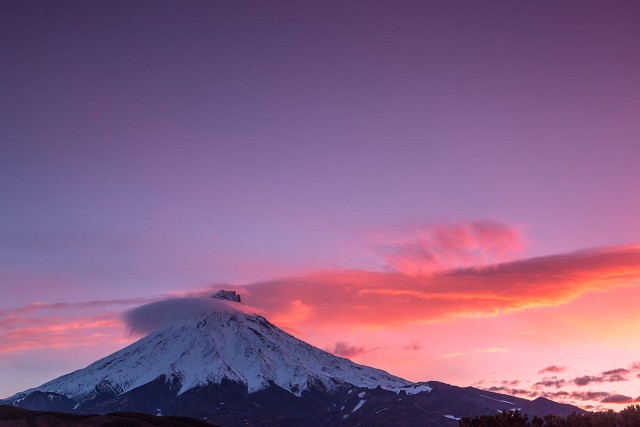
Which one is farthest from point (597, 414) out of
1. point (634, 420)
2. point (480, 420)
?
point (480, 420)

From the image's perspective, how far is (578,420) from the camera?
76.8 m

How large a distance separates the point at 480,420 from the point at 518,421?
4319 millimetres

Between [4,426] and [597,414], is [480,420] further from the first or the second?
[4,426]

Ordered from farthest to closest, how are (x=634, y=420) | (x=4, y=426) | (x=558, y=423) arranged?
(x=4, y=426)
(x=558, y=423)
(x=634, y=420)

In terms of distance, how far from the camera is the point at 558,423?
253ft

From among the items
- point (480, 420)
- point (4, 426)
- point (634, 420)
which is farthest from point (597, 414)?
point (4, 426)

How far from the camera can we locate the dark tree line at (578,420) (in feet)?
238

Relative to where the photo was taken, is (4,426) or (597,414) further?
(4,426)

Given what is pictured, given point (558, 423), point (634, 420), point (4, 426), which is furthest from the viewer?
point (4, 426)

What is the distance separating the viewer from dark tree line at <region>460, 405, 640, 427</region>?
72562 mm

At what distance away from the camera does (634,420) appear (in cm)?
7181

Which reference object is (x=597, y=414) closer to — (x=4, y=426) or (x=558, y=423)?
(x=558, y=423)

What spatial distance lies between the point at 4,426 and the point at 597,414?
179 meters

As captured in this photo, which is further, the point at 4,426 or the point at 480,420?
the point at 4,426
